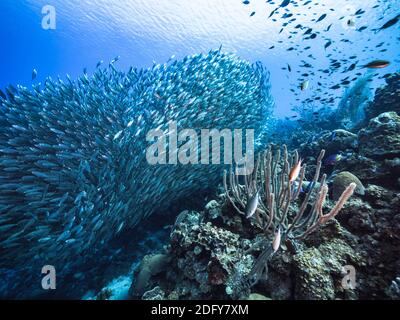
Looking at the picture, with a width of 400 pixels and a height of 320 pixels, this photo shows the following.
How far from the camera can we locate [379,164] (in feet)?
16.1

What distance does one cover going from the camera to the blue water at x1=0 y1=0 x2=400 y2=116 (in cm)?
2173

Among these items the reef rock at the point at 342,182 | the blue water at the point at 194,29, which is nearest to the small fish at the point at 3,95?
the reef rock at the point at 342,182

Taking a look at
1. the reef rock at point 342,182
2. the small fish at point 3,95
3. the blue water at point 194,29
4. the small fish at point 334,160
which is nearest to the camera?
the reef rock at point 342,182

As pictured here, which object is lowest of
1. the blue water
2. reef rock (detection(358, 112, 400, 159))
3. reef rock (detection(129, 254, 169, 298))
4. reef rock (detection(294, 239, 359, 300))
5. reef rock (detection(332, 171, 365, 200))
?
reef rock (detection(129, 254, 169, 298))

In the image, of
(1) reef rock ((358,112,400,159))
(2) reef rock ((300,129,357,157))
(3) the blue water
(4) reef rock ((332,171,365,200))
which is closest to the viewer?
(4) reef rock ((332,171,365,200))

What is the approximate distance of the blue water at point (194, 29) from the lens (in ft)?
71.3

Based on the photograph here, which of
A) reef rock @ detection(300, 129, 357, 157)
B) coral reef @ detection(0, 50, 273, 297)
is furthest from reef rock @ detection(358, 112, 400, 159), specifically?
coral reef @ detection(0, 50, 273, 297)

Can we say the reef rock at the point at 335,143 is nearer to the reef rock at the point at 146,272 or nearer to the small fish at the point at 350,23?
the small fish at the point at 350,23

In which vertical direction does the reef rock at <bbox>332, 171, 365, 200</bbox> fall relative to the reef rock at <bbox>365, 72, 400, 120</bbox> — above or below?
below

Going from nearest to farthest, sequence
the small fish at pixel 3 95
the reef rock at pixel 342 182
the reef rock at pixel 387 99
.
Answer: the reef rock at pixel 342 182
the small fish at pixel 3 95
the reef rock at pixel 387 99

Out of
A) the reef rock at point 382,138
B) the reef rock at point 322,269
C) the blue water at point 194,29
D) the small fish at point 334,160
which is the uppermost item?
the blue water at point 194,29

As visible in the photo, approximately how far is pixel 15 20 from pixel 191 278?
4683cm

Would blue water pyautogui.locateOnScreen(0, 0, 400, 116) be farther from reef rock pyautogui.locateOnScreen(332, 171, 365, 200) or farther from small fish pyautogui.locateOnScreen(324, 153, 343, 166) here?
reef rock pyautogui.locateOnScreen(332, 171, 365, 200)
